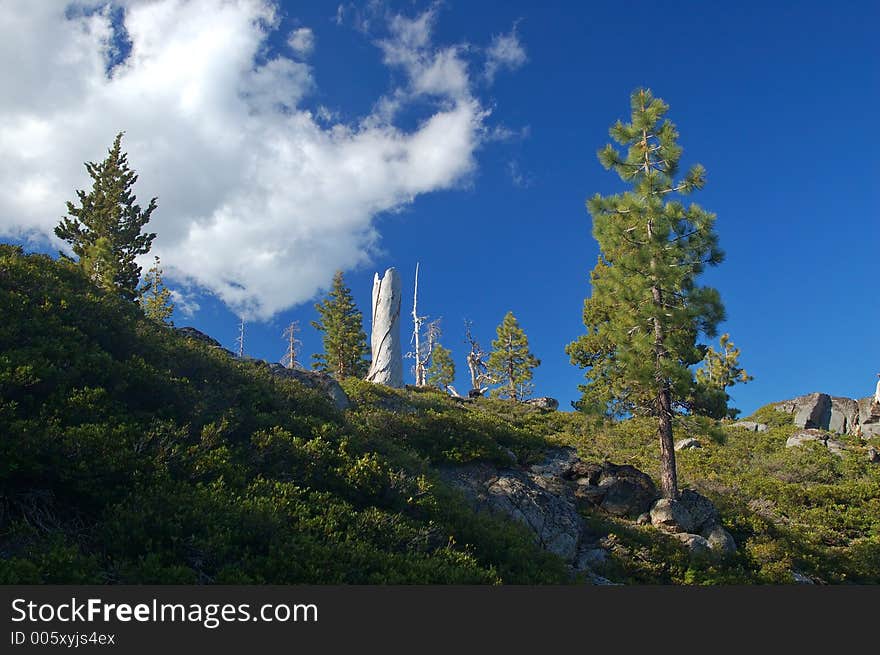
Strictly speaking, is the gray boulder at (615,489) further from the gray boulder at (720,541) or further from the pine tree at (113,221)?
the pine tree at (113,221)

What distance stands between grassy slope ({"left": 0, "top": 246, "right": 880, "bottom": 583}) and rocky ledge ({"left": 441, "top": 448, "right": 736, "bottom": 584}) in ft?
1.98

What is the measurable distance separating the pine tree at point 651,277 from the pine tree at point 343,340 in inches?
1308

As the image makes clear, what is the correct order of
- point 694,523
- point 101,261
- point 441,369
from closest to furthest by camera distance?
point 694,523, point 101,261, point 441,369

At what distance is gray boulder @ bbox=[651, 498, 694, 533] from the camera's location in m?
15.2

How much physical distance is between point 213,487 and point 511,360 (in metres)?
46.7

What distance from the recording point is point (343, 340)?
168 ft

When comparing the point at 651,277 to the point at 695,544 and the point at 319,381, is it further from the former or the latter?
the point at 319,381

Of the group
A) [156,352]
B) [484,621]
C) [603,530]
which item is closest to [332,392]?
[156,352]

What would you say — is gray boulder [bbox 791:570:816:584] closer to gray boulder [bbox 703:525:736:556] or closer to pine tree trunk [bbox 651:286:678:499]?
gray boulder [bbox 703:525:736:556]

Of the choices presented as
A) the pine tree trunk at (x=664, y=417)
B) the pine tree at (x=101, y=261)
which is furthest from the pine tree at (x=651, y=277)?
the pine tree at (x=101, y=261)

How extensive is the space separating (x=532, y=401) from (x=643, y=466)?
18.3 meters

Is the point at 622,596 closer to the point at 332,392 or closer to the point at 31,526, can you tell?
the point at 31,526

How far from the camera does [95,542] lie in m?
6.34

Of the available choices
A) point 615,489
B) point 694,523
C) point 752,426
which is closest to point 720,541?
point 694,523
